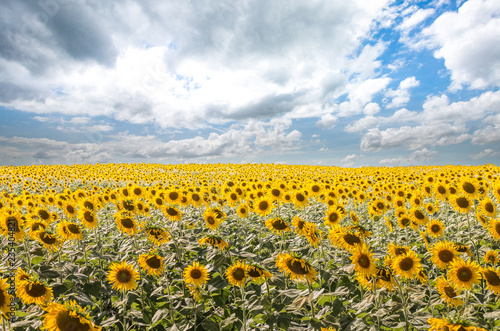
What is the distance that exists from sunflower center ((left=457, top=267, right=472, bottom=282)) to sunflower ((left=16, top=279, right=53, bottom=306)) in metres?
6.22

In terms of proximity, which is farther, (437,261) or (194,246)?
(194,246)

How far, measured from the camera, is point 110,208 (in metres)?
14.5

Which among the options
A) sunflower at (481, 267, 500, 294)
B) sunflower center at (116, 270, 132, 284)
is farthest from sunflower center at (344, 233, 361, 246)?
sunflower center at (116, 270, 132, 284)

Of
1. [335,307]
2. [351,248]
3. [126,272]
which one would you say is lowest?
[335,307]

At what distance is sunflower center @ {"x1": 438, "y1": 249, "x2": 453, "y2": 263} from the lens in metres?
4.97

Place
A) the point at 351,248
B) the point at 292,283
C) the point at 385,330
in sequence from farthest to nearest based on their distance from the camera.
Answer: the point at 292,283 → the point at 351,248 → the point at 385,330

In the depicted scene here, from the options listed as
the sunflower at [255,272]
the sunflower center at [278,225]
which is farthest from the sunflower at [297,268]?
the sunflower center at [278,225]

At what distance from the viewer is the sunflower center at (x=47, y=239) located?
5341 millimetres

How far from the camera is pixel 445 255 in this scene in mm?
5012

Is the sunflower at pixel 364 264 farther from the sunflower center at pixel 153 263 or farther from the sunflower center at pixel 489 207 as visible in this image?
the sunflower center at pixel 489 207

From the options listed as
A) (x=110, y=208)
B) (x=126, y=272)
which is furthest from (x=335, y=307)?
(x=110, y=208)

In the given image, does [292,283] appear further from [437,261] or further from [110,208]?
[110,208]

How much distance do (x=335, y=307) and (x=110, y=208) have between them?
13.4m

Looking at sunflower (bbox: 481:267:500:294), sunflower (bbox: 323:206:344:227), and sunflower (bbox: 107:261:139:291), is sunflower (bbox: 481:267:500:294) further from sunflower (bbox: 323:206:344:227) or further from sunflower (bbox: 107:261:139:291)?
sunflower (bbox: 107:261:139:291)
